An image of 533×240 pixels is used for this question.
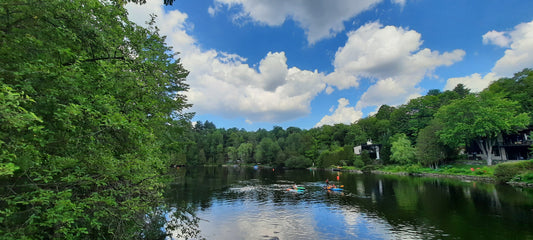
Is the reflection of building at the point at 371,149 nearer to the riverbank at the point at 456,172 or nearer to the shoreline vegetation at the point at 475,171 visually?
the shoreline vegetation at the point at 475,171

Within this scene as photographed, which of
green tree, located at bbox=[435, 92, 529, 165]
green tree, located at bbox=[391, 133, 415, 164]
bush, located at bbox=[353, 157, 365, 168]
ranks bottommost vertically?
bush, located at bbox=[353, 157, 365, 168]

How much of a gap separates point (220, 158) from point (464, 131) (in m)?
93.0

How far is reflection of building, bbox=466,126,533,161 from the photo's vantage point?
45.4 meters

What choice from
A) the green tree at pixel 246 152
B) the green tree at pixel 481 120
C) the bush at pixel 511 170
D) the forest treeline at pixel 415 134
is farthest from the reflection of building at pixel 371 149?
the green tree at pixel 246 152

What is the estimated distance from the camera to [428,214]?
20078 mm

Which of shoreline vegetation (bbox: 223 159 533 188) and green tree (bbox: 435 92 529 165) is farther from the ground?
green tree (bbox: 435 92 529 165)

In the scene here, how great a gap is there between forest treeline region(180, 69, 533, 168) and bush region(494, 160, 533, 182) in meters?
12.4

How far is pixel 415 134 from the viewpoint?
62.7 meters

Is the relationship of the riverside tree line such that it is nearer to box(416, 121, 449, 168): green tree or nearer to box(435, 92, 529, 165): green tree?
box(435, 92, 529, 165): green tree

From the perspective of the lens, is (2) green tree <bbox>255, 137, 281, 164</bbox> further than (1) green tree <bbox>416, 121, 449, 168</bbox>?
Yes

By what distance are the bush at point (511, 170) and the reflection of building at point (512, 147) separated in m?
17.9

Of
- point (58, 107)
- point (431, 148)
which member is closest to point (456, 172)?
point (431, 148)

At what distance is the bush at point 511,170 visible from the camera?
3134 centimetres

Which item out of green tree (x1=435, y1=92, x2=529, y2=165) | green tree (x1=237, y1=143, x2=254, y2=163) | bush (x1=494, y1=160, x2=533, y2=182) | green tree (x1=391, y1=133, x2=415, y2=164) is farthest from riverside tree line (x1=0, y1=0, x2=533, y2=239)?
green tree (x1=237, y1=143, x2=254, y2=163)
